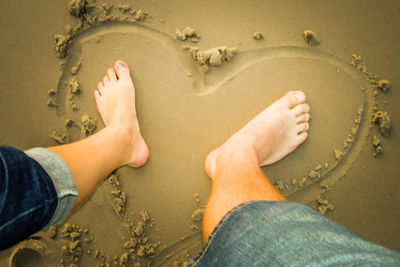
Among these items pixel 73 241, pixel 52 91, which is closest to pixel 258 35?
pixel 52 91

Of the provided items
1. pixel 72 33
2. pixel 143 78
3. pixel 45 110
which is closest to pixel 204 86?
pixel 143 78

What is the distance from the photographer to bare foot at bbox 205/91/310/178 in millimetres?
1368

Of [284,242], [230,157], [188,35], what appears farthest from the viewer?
[188,35]

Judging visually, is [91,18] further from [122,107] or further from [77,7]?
[122,107]

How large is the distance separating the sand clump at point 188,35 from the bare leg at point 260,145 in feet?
1.82

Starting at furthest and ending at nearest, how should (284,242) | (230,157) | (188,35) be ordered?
(188,35) < (230,157) < (284,242)

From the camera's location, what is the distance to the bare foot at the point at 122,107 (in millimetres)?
1366

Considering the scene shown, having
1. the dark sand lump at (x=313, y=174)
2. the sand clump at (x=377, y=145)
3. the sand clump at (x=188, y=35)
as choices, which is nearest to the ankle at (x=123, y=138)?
the sand clump at (x=188, y=35)

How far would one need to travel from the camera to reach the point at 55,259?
4.51 feet

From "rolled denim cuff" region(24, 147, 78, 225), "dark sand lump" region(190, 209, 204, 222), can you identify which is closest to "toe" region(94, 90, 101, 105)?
"rolled denim cuff" region(24, 147, 78, 225)

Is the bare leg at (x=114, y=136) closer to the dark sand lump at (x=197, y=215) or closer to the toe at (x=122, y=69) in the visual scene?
the toe at (x=122, y=69)

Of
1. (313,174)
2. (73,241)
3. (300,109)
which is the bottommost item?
(73,241)

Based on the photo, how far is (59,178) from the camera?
87cm

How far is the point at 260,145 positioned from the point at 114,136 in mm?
776
